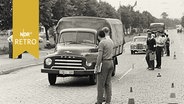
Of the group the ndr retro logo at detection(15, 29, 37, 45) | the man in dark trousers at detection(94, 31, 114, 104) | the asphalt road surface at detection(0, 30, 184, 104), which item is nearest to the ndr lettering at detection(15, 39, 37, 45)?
the ndr retro logo at detection(15, 29, 37, 45)

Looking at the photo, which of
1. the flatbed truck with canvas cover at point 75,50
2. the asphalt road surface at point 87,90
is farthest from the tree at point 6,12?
the flatbed truck with canvas cover at point 75,50

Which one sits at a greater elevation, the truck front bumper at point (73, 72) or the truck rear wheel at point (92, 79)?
the truck front bumper at point (73, 72)

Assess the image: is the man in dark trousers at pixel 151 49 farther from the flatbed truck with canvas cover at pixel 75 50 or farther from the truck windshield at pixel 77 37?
the truck windshield at pixel 77 37

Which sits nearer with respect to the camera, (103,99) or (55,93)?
(103,99)

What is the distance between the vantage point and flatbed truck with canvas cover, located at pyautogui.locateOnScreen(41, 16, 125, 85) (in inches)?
697

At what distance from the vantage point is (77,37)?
19.1 meters

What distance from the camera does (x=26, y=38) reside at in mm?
36750

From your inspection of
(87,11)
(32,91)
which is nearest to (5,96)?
(32,91)

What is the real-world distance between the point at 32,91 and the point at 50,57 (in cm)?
228

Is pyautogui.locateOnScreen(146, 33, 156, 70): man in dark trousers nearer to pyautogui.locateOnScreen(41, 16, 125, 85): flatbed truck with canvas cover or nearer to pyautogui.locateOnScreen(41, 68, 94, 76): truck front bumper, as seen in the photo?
pyautogui.locateOnScreen(41, 16, 125, 85): flatbed truck with canvas cover

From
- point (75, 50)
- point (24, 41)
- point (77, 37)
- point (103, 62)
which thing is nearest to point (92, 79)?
point (75, 50)

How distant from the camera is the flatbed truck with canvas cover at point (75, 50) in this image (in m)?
17.7

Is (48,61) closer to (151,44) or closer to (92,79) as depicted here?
(92,79)

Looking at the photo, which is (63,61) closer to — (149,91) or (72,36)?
(72,36)
